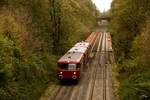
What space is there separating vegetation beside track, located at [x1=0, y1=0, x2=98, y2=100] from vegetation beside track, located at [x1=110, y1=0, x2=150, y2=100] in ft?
24.9

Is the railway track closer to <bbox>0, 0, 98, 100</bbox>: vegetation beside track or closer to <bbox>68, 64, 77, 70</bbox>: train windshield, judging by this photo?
<bbox>68, 64, 77, 70</bbox>: train windshield

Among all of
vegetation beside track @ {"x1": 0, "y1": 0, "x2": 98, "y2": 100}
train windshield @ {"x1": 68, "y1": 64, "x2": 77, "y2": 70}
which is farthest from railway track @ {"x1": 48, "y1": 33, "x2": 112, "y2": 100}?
vegetation beside track @ {"x1": 0, "y1": 0, "x2": 98, "y2": 100}

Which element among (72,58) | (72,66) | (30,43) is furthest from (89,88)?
(30,43)

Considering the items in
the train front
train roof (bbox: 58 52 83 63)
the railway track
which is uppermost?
train roof (bbox: 58 52 83 63)

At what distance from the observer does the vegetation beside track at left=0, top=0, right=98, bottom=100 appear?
85.1ft

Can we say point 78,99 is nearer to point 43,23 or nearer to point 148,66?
point 148,66

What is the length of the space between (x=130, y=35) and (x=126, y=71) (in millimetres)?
10882

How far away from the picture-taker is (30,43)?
113 feet

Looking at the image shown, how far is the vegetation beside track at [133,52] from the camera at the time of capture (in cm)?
2744

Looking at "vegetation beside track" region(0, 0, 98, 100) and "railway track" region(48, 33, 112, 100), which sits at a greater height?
"vegetation beside track" region(0, 0, 98, 100)

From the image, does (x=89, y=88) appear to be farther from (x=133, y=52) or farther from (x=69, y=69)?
(x=133, y=52)

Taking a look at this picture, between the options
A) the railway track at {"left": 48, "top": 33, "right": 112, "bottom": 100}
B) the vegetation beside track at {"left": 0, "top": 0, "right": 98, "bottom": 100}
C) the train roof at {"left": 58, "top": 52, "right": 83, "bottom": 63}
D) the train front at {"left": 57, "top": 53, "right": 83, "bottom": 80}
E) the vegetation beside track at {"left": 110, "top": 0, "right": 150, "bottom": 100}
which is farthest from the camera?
the train roof at {"left": 58, "top": 52, "right": 83, "bottom": 63}

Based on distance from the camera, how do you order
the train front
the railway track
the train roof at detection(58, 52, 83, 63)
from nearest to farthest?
1. the railway track
2. the train front
3. the train roof at detection(58, 52, 83, 63)

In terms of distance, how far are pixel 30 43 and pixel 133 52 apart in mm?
12840
